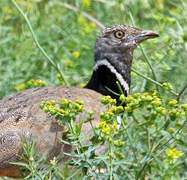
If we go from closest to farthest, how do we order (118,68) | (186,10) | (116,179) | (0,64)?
1. (116,179)
2. (186,10)
3. (118,68)
4. (0,64)

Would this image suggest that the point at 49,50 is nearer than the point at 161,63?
No

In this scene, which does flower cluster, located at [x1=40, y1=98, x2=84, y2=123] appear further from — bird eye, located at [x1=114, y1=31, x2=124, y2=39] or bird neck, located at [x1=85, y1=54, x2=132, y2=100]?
bird eye, located at [x1=114, y1=31, x2=124, y2=39]

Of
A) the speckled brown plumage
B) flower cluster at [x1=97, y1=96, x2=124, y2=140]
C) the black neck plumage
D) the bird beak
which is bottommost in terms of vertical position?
the speckled brown plumage

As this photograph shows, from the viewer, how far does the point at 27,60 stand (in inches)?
208

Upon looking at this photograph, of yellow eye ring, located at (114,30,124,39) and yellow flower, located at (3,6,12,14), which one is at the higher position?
yellow eye ring, located at (114,30,124,39)

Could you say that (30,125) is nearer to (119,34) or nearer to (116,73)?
(116,73)

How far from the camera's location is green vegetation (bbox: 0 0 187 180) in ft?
9.49

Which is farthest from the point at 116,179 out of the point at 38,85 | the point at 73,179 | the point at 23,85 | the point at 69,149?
the point at 23,85

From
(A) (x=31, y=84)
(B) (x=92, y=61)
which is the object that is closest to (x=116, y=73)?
(A) (x=31, y=84)

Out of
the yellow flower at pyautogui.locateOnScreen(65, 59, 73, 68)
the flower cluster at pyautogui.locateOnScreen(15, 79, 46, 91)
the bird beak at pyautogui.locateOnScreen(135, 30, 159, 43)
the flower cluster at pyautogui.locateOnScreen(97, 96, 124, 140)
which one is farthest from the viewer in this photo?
the yellow flower at pyautogui.locateOnScreen(65, 59, 73, 68)

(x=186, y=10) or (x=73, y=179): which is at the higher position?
(x=186, y=10)

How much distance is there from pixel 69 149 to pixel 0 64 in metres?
1.97

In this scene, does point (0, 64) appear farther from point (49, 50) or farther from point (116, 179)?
point (116, 179)

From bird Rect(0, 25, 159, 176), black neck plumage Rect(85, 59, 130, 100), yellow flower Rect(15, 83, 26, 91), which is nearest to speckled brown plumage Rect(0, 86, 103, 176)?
bird Rect(0, 25, 159, 176)
